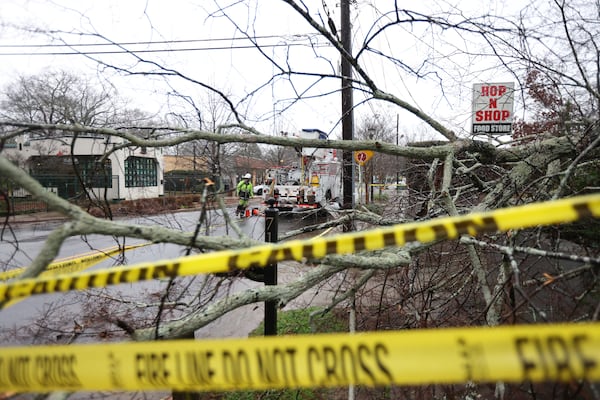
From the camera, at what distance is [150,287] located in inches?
240

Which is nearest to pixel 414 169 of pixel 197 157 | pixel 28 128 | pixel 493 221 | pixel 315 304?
pixel 315 304

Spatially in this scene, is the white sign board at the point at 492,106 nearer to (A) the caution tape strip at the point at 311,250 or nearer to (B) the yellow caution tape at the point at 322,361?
(A) the caution tape strip at the point at 311,250

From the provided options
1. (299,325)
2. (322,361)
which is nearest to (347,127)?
(299,325)

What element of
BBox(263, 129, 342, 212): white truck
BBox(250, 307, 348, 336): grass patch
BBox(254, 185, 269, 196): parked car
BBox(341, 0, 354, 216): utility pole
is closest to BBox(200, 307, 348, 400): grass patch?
BBox(250, 307, 348, 336): grass patch

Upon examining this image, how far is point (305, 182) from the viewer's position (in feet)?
54.4

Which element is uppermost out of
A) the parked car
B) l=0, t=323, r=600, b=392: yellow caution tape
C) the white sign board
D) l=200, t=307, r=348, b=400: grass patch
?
the white sign board

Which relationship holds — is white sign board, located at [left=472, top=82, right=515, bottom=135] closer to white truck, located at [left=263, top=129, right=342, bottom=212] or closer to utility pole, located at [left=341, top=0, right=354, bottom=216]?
utility pole, located at [left=341, top=0, right=354, bottom=216]

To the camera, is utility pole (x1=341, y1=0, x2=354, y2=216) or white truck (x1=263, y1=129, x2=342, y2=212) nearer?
utility pole (x1=341, y1=0, x2=354, y2=216)

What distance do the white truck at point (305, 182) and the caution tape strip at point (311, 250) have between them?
501 inches

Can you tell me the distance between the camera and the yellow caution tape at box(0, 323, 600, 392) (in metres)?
0.97

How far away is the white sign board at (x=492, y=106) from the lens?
3701mm

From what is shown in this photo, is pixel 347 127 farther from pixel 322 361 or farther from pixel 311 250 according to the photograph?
pixel 322 361

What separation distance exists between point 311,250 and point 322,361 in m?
0.39

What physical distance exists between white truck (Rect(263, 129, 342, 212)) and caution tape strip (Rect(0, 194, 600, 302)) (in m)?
12.7
